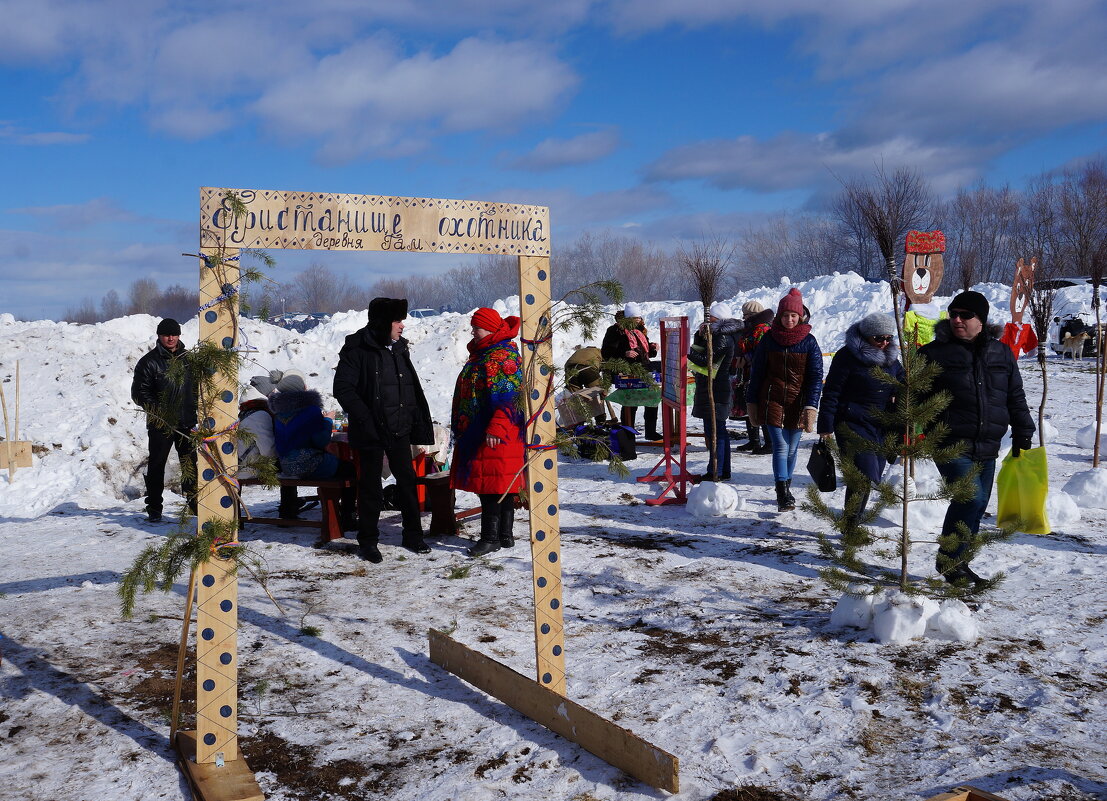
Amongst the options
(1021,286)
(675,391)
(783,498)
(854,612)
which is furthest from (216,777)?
(1021,286)

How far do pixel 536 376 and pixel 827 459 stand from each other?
130 inches

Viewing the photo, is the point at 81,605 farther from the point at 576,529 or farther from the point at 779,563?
the point at 779,563

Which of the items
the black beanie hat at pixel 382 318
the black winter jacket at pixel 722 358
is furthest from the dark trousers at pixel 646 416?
the black beanie hat at pixel 382 318

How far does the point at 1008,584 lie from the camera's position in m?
5.74

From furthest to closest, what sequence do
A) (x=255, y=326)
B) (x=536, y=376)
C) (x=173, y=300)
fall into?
(x=173, y=300), (x=255, y=326), (x=536, y=376)

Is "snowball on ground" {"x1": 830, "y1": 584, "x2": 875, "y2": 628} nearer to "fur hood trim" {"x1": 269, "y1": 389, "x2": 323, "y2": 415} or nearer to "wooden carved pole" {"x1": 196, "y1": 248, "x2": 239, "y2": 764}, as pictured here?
"wooden carved pole" {"x1": 196, "y1": 248, "x2": 239, "y2": 764}

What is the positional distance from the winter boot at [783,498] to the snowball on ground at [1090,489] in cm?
239

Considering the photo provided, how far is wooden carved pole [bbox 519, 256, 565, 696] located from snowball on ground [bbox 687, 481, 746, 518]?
12.9ft

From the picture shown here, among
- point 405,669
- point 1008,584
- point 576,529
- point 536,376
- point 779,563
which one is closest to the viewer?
point 536,376

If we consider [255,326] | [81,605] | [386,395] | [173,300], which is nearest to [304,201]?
[386,395]

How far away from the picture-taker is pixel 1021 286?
9.33m

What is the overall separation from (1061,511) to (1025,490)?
2.63 feet

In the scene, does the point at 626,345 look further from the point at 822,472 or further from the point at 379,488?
the point at 379,488

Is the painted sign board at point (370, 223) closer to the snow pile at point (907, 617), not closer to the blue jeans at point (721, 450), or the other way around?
the snow pile at point (907, 617)
